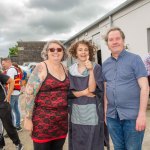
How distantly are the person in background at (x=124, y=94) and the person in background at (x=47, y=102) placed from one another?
524 mm

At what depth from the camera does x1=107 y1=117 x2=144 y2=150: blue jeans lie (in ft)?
11.1

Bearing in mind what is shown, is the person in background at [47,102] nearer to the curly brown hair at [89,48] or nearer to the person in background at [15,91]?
the curly brown hair at [89,48]

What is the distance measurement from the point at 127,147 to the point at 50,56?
1355 millimetres

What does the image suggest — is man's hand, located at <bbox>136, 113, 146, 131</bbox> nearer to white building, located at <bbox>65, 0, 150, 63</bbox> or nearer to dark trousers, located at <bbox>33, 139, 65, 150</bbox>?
dark trousers, located at <bbox>33, 139, 65, 150</bbox>

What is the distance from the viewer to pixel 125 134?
345 centimetres

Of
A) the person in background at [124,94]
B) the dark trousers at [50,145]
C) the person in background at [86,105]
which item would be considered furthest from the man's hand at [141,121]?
the dark trousers at [50,145]

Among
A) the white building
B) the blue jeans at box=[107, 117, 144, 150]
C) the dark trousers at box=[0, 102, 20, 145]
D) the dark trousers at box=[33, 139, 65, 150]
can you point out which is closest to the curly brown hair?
the blue jeans at box=[107, 117, 144, 150]

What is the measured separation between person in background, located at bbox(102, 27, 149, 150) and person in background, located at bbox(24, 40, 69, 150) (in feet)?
1.72

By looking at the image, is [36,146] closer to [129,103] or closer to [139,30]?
[129,103]

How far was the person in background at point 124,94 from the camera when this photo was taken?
10.7 feet

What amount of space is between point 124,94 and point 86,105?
18.2 inches

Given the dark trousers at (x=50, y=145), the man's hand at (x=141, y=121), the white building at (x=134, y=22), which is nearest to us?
the man's hand at (x=141, y=121)

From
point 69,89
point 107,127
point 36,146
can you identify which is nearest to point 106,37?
point 69,89

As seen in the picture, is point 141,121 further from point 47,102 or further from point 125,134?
point 47,102
